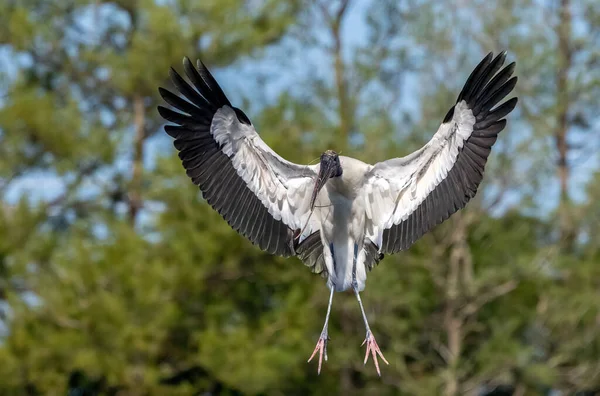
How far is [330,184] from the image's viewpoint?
7191 millimetres

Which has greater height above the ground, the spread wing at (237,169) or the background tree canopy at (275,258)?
the background tree canopy at (275,258)

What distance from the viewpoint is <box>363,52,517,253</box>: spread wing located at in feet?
21.9

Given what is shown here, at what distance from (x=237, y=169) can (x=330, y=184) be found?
66 cm

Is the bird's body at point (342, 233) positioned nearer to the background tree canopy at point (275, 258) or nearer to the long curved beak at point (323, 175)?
the long curved beak at point (323, 175)

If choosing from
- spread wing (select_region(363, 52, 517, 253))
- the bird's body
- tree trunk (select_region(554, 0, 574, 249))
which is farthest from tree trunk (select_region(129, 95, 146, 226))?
spread wing (select_region(363, 52, 517, 253))

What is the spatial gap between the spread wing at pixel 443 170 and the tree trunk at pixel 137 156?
13.7m

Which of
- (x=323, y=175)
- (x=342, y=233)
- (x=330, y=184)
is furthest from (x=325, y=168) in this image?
(x=342, y=233)

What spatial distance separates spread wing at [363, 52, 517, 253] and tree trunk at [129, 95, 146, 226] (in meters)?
13.7

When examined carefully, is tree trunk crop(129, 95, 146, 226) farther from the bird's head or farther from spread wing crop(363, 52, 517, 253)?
the bird's head

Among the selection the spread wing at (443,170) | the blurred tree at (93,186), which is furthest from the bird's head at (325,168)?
the blurred tree at (93,186)

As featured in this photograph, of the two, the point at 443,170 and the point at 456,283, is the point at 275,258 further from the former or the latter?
the point at 443,170

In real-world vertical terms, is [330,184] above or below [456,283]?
below

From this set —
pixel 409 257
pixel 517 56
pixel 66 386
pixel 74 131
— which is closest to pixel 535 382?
pixel 409 257

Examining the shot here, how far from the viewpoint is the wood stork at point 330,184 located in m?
6.82
